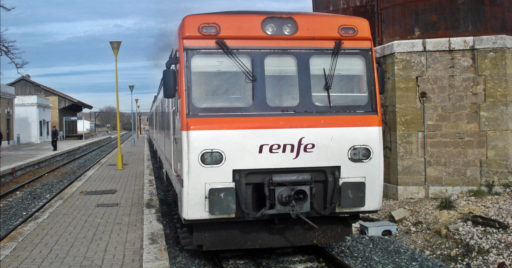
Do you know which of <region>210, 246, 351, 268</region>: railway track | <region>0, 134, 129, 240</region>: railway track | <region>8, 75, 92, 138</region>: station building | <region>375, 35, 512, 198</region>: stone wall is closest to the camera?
<region>210, 246, 351, 268</region>: railway track

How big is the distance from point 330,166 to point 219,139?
1265mm

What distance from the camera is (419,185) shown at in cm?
955

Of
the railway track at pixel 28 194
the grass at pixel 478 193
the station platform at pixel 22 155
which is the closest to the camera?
the grass at pixel 478 193

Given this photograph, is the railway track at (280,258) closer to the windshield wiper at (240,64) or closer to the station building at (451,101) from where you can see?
the windshield wiper at (240,64)

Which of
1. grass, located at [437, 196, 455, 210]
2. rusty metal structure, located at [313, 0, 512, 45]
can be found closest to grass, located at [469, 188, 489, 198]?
grass, located at [437, 196, 455, 210]

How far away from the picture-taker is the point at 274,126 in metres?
5.36

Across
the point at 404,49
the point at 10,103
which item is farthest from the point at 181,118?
the point at 10,103

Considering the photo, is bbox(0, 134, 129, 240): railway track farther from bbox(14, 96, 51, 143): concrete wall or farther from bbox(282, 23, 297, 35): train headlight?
bbox(14, 96, 51, 143): concrete wall

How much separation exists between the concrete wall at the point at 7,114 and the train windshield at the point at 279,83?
34.5m

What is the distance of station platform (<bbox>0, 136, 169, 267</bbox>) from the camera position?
6.01 m

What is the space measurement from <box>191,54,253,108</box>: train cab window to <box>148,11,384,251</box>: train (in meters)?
0.01

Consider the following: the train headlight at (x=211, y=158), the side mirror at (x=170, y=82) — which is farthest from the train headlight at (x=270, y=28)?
the train headlight at (x=211, y=158)

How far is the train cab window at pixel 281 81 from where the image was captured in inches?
218

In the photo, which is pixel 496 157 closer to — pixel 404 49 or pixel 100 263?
pixel 404 49
